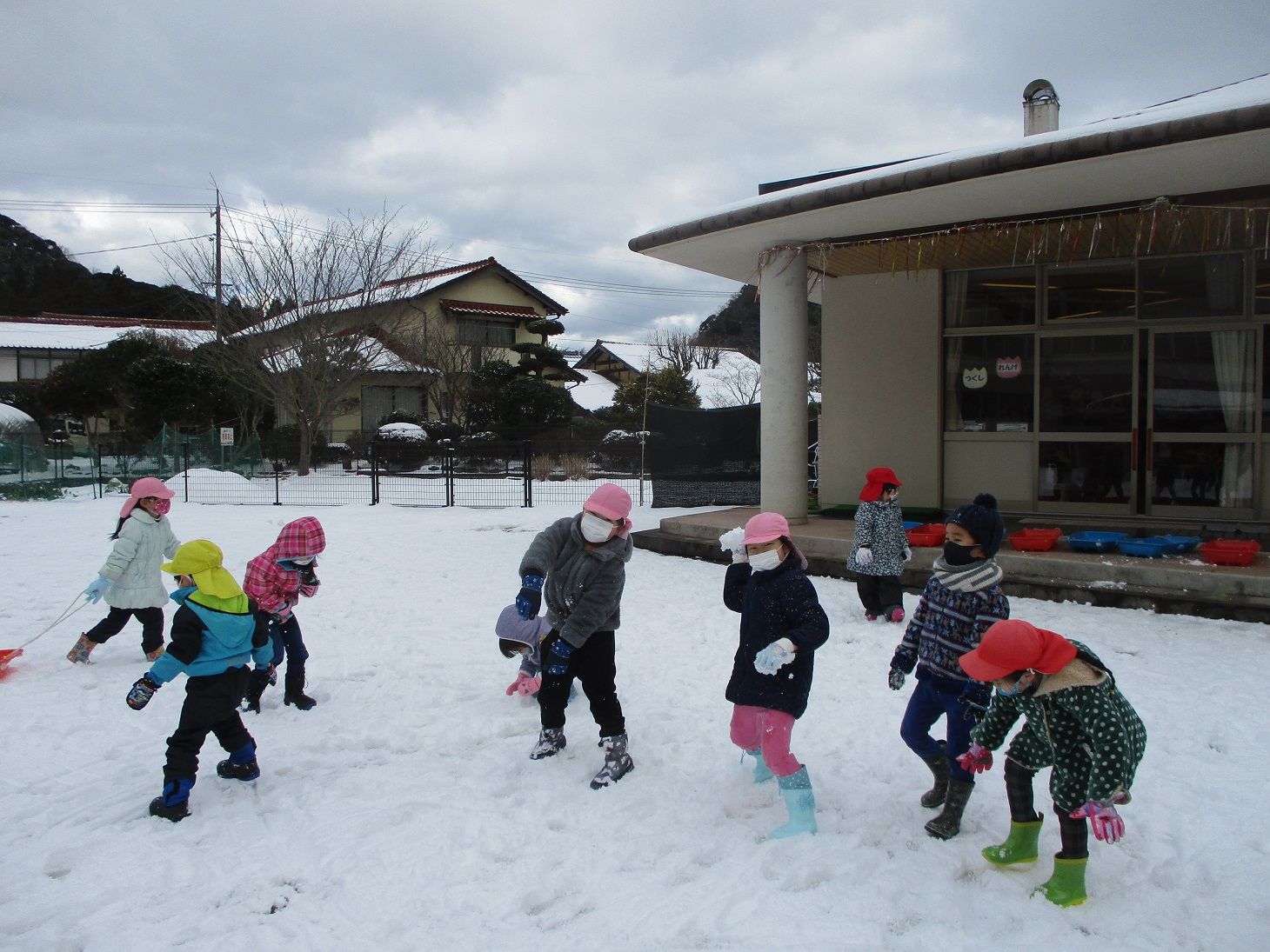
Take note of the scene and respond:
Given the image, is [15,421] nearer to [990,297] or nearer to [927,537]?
[990,297]

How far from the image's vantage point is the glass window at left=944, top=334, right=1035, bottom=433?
11.1m

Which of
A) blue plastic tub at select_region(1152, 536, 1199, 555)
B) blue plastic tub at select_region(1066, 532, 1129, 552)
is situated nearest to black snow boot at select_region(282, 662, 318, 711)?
blue plastic tub at select_region(1066, 532, 1129, 552)

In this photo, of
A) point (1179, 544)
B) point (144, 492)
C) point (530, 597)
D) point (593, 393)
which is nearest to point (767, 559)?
point (530, 597)

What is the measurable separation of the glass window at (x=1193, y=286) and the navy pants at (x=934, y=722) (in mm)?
8580

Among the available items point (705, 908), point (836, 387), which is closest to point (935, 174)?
point (836, 387)

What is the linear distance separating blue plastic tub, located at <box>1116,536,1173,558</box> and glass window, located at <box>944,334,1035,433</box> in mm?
3278

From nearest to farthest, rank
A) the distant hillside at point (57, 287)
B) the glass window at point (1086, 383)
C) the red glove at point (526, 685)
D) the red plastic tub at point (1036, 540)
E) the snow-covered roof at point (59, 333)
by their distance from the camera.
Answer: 1. the red glove at point (526, 685)
2. the red plastic tub at point (1036, 540)
3. the glass window at point (1086, 383)
4. the snow-covered roof at point (59, 333)
5. the distant hillside at point (57, 287)

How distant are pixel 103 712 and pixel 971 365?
10149 mm

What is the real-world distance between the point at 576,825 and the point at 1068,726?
2.06 meters

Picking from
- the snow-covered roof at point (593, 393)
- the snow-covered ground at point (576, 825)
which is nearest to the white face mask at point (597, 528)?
the snow-covered ground at point (576, 825)

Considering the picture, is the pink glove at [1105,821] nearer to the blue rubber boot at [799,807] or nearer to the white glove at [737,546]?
the blue rubber boot at [799,807]

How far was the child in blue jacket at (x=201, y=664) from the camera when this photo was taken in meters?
3.94

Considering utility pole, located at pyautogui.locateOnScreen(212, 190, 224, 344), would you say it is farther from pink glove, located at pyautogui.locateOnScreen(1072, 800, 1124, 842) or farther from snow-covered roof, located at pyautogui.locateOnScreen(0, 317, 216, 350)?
pink glove, located at pyautogui.locateOnScreen(1072, 800, 1124, 842)

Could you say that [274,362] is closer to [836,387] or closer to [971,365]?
[836,387]
